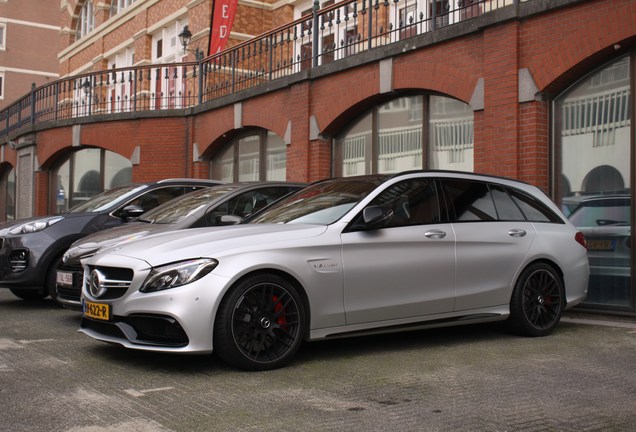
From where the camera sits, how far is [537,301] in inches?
269

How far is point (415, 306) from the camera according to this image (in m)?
6.00

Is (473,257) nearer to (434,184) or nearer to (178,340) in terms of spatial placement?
(434,184)

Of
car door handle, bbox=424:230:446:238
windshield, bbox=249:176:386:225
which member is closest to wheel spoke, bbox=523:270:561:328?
car door handle, bbox=424:230:446:238

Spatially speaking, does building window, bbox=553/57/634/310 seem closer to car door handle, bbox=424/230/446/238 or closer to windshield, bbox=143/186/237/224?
car door handle, bbox=424/230/446/238

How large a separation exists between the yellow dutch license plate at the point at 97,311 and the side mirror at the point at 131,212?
298 cm

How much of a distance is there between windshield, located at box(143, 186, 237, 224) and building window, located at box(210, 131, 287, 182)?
6327mm

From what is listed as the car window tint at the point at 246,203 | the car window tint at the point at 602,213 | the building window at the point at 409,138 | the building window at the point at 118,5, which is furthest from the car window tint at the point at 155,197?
the building window at the point at 118,5

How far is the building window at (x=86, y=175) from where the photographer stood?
63.9 ft

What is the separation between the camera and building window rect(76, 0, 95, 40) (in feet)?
108

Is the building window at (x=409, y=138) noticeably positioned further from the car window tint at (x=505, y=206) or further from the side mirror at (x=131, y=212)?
the side mirror at (x=131, y=212)

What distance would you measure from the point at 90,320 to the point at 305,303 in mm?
1701

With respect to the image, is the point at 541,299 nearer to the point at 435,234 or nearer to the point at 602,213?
the point at 435,234

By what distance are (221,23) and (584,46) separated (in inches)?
489

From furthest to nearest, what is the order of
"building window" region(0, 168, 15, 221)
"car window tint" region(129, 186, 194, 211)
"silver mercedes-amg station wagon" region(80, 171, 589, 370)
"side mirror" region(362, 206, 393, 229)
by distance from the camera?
"building window" region(0, 168, 15, 221) < "car window tint" region(129, 186, 194, 211) < "side mirror" region(362, 206, 393, 229) < "silver mercedes-amg station wagon" region(80, 171, 589, 370)
